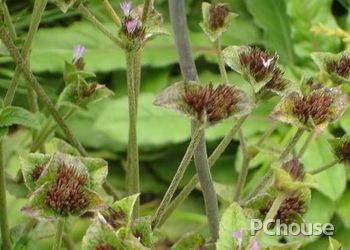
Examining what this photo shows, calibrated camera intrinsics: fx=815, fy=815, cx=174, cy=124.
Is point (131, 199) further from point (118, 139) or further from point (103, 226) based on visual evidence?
point (118, 139)

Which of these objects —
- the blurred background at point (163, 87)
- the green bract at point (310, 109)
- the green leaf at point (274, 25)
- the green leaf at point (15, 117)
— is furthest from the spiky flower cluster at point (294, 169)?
the green leaf at point (274, 25)

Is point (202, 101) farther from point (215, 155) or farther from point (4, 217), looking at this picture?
point (4, 217)

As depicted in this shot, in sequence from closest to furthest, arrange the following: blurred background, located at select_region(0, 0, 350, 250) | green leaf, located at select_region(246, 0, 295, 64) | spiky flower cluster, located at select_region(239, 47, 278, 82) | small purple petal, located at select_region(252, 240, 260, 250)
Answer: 1. small purple petal, located at select_region(252, 240, 260, 250)
2. spiky flower cluster, located at select_region(239, 47, 278, 82)
3. blurred background, located at select_region(0, 0, 350, 250)
4. green leaf, located at select_region(246, 0, 295, 64)

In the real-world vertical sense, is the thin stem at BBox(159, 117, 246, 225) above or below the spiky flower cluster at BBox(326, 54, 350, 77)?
below

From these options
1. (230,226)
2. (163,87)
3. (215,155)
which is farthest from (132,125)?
(163,87)

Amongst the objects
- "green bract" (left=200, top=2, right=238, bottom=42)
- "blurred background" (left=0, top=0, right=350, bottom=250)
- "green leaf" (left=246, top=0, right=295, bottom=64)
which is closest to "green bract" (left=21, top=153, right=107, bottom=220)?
"green bract" (left=200, top=2, right=238, bottom=42)

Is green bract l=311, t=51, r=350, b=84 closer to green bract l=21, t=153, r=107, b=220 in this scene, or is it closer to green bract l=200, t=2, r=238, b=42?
green bract l=200, t=2, r=238, b=42
